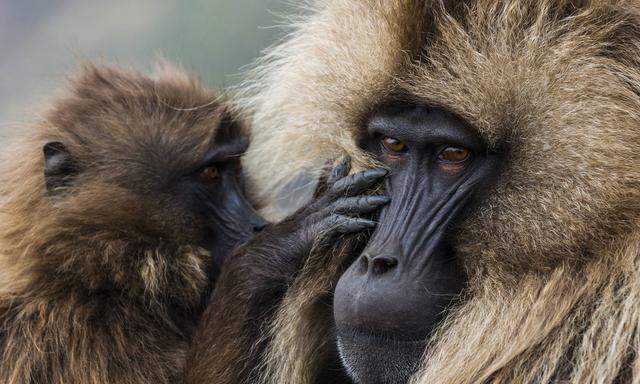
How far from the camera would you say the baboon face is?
14.2 feet

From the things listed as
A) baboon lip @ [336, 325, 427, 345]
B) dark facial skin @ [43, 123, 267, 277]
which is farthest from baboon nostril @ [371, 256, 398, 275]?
dark facial skin @ [43, 123, 267, 277]

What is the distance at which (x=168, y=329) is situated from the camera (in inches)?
160

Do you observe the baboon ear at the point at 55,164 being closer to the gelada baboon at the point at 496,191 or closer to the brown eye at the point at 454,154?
the gelada baboon at the point at 496,191

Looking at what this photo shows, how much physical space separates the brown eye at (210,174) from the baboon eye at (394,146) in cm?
154

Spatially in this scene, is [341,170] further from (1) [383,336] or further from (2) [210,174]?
(2) [210,174]

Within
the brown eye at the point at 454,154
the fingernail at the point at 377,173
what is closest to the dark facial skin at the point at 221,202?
the fingernail at the point at 377,173

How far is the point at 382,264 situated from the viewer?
9.75 feet

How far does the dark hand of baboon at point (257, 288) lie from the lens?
348 cm

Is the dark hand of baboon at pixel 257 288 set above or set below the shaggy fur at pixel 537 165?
below

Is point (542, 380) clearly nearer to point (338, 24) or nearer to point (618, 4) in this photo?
point (618, 4)

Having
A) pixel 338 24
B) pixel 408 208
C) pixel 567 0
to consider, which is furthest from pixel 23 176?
pixel 567 0

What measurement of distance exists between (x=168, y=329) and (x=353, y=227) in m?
1.25

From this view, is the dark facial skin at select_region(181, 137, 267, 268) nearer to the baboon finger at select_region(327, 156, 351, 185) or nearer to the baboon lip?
the baboon finger at select_region(327, 156, 351, 185)

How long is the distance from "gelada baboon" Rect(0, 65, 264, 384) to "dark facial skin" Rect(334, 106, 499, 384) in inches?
48.5
